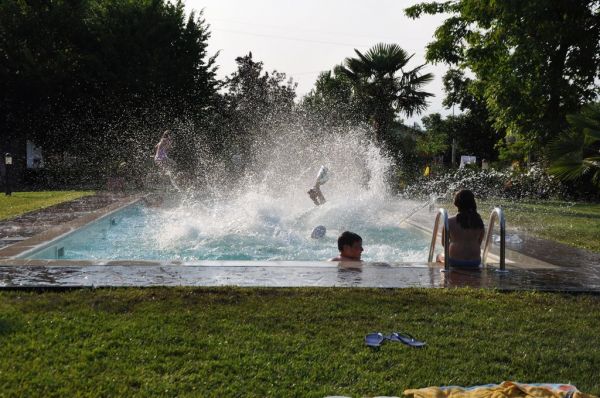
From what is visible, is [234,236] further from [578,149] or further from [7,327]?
[578,149]

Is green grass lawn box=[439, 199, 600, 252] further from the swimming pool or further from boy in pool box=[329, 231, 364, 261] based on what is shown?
boy in pool box=[329, 231, 364, 261]

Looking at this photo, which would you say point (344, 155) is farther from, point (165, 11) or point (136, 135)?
point (165, 11)

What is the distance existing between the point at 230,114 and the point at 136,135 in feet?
22.4

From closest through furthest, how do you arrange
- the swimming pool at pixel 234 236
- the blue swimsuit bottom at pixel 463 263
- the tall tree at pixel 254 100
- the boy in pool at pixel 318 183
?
1. the blue swimsuit bottom at pixel 463 263
2. the swimming pool at pixel 234 236
3. the boy in pool at pixel 318 183
4. the tall tree at pixel 254 100

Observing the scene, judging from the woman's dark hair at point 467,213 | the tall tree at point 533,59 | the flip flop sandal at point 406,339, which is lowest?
the flip flop sandal at point 406,339

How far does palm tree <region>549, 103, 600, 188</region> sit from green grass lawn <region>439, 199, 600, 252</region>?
115 cm

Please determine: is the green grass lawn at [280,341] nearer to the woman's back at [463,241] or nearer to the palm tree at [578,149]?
the woman's back at [463,241]

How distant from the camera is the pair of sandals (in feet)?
13.6

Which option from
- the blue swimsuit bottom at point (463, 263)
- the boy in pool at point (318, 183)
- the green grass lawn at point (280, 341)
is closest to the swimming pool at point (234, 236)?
the boy in pool at point (318, 183)

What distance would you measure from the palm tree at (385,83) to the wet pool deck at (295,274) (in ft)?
59.8

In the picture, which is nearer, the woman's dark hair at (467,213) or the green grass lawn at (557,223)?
the woman's dark hair at (467,213)

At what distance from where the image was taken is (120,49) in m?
29.3

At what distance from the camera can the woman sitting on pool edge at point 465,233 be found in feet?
22.6

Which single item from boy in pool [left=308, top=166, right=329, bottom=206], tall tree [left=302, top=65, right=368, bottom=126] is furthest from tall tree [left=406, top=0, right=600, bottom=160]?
tall tree [left=302, top=65, right=368, bottom=126]
